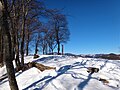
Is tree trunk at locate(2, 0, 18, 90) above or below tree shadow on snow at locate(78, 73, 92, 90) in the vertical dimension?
above

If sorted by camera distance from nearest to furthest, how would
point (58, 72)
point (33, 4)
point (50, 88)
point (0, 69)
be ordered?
point (50, 88) → point (58, 72) → point (33, 4) → point (0, 69)

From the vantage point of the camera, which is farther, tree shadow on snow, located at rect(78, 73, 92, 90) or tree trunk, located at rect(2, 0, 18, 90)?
tree shadow on snow, located at rect(78, 73, 92, 90)

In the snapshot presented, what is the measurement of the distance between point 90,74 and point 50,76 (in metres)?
2.34

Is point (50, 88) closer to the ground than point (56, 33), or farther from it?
closer to the ground

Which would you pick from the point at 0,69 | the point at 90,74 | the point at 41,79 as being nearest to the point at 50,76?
the point at 41,79

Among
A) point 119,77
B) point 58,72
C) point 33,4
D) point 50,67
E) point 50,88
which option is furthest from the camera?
point 33,4

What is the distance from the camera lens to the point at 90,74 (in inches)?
504

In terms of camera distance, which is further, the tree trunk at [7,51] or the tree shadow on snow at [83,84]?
the tree shadow on snow at [83,84]

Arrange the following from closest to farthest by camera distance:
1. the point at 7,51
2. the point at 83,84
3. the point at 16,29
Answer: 1. the point at 7,51
2. the point at 83,84
3. the point at 16,29

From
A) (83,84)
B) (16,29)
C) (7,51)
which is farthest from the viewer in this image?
(16,29)

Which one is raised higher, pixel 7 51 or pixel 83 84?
pixel 7 51

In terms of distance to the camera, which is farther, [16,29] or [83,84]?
[16,29]

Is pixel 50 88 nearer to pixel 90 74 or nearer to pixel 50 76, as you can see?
pixel 50 76

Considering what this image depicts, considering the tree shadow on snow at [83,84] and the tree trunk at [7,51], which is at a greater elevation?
the tree trunk at [7,51]
